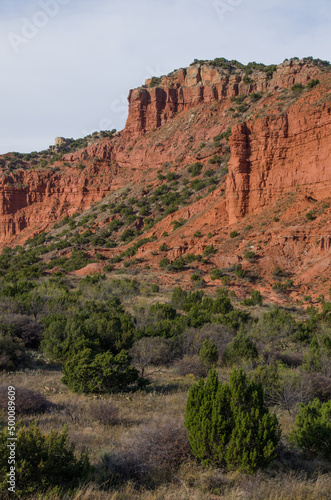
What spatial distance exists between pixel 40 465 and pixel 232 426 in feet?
8.58

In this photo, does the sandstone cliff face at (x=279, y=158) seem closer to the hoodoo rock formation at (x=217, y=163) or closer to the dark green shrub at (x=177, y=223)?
the hoodoo rock formation at (x=217, y=163)

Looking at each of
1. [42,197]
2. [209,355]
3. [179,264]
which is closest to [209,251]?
[179,264]

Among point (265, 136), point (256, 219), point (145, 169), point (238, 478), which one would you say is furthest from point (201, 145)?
point (238, 478)

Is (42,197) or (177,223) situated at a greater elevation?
(42,197)

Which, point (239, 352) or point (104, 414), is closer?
point (104, 414)

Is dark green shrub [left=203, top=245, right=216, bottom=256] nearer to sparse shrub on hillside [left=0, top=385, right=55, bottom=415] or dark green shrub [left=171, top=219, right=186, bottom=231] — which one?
dark green shrub [left=171, top=219, right=186, bottom=231]

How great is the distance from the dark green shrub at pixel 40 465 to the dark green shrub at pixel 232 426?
161 cm

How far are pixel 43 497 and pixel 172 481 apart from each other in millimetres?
1705

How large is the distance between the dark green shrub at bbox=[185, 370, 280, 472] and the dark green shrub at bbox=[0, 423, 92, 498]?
161 cm

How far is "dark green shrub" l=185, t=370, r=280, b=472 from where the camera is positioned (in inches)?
192

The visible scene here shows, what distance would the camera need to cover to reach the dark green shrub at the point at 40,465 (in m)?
4.01

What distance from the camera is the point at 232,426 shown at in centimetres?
517

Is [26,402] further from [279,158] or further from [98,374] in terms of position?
[279,158]

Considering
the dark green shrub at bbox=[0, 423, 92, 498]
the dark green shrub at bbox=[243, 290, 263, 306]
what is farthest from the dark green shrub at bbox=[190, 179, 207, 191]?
the dark green shrub at bbox=[0, 423, 92, 498]
